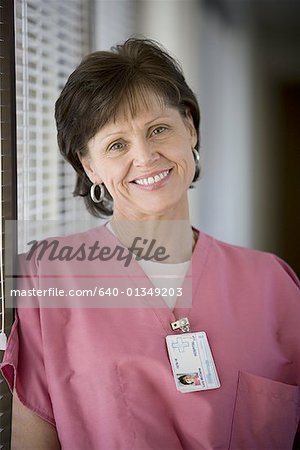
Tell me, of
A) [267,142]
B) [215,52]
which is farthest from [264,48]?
[267,142]

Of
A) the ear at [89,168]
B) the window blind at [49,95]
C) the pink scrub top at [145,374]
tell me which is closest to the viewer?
the pink scrub top at [145,374]

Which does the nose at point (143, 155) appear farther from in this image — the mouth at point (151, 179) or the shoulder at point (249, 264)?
the shoulder at point (249, 264)

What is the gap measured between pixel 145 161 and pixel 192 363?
1.29ft

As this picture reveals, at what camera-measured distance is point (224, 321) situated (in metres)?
1.28

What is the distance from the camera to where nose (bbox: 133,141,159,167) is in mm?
1235

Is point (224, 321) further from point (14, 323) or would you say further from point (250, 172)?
point (250, 172)

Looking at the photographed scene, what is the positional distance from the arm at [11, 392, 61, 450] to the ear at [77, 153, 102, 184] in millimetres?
459

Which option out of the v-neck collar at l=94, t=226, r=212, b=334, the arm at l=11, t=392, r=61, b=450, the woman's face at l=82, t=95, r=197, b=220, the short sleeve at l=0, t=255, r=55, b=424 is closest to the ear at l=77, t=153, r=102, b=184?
the woman's face at l=82, t=95, r=197, b=220

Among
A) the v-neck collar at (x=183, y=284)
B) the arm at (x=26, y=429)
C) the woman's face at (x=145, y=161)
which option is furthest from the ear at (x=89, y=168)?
the arm at (x=26, y=429)

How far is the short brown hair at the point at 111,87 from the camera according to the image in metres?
1.23

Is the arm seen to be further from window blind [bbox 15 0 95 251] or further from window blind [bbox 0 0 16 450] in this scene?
window blind [bbox 15 0 95 251]

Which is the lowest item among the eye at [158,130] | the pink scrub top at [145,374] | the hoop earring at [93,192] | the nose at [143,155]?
the pink scrub top at [145,374]

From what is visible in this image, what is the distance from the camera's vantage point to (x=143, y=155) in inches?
48.7

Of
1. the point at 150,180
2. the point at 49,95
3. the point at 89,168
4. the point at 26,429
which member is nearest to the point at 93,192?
the point at 89,168
